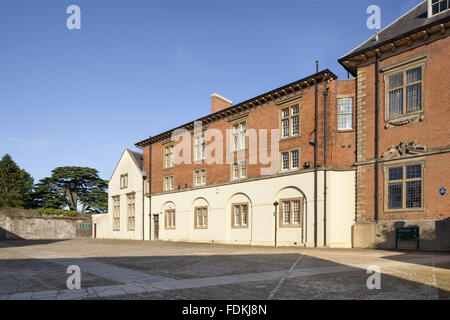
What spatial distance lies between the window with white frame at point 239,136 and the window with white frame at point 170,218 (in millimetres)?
11234

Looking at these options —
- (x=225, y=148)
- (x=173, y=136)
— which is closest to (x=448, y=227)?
(x=225, y=148)

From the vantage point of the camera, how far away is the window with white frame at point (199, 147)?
113 ft

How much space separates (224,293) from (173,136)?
1238 inches

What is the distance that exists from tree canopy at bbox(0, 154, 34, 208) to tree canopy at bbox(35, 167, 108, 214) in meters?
3.33

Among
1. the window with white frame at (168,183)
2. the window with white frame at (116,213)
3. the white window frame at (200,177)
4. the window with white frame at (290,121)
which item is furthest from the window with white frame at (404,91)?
the window with white frame at (116,213)

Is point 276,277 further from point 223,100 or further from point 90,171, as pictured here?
point 90,171

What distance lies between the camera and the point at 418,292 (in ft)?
25.6

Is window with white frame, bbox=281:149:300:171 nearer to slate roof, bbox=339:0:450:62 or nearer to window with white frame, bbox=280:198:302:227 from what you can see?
window with white frame, bbox=280:198:302:227

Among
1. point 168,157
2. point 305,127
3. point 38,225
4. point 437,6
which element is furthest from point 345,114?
point 38,225

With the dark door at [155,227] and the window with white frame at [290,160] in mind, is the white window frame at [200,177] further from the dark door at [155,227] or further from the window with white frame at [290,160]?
the window with white frame at [290,160]

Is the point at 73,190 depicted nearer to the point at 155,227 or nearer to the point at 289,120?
the point at 155,227

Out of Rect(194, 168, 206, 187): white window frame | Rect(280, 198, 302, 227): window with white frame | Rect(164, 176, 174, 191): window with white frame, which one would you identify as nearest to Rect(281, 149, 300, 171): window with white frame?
Rect(280, 198, 302, 227): window with white frame

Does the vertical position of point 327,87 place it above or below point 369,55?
below

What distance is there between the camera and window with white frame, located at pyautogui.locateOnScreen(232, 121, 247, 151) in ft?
99.1
